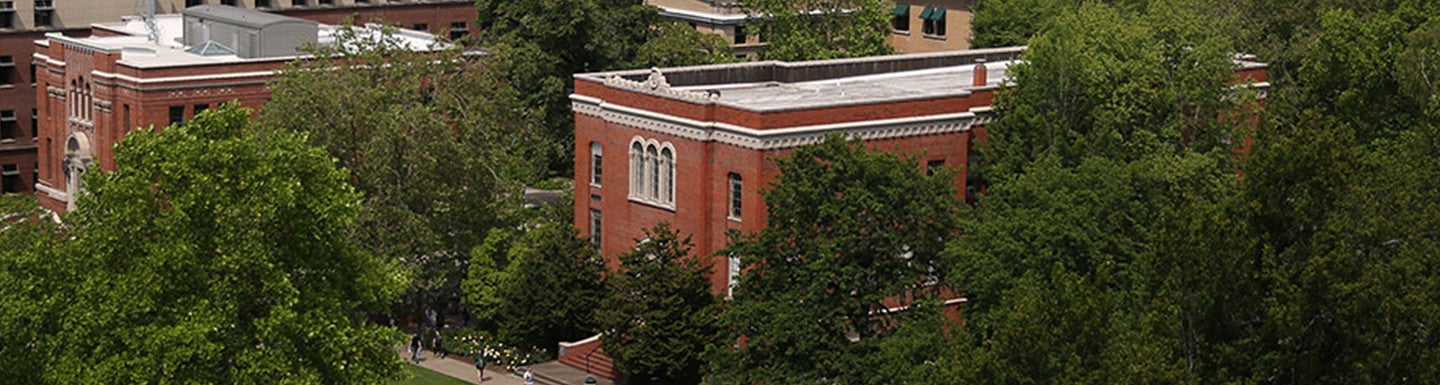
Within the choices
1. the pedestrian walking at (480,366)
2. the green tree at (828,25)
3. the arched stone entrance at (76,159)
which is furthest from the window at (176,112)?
the pedestrian walking at (480,366)

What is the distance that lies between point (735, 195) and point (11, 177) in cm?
5052

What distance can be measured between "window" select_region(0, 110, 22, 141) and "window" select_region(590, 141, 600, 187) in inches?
1718

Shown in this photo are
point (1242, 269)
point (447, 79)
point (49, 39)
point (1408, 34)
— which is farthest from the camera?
point (49, 39)

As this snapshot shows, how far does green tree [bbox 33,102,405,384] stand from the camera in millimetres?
64750

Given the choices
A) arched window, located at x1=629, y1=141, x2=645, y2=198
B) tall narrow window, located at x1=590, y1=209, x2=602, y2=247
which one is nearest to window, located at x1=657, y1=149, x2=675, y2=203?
arched window, located at x1=629, y1=141, x2=645, y2=198

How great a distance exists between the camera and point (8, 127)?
12862cm

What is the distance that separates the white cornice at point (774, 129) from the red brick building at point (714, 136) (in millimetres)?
32

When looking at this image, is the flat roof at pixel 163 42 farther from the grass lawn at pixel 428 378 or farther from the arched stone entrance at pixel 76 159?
the grass lawn at pixel 428 378

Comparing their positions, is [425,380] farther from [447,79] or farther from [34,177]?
[34,177]

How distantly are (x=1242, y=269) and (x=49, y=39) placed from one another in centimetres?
6933

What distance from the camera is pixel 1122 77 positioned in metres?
91.1

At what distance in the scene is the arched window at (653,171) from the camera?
91562 mm

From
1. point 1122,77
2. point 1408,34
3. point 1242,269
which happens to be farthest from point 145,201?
point 1408,34

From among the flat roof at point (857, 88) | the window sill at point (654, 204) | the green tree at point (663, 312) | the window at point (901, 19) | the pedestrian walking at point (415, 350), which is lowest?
the pedestrian walking at point (415, 350)
